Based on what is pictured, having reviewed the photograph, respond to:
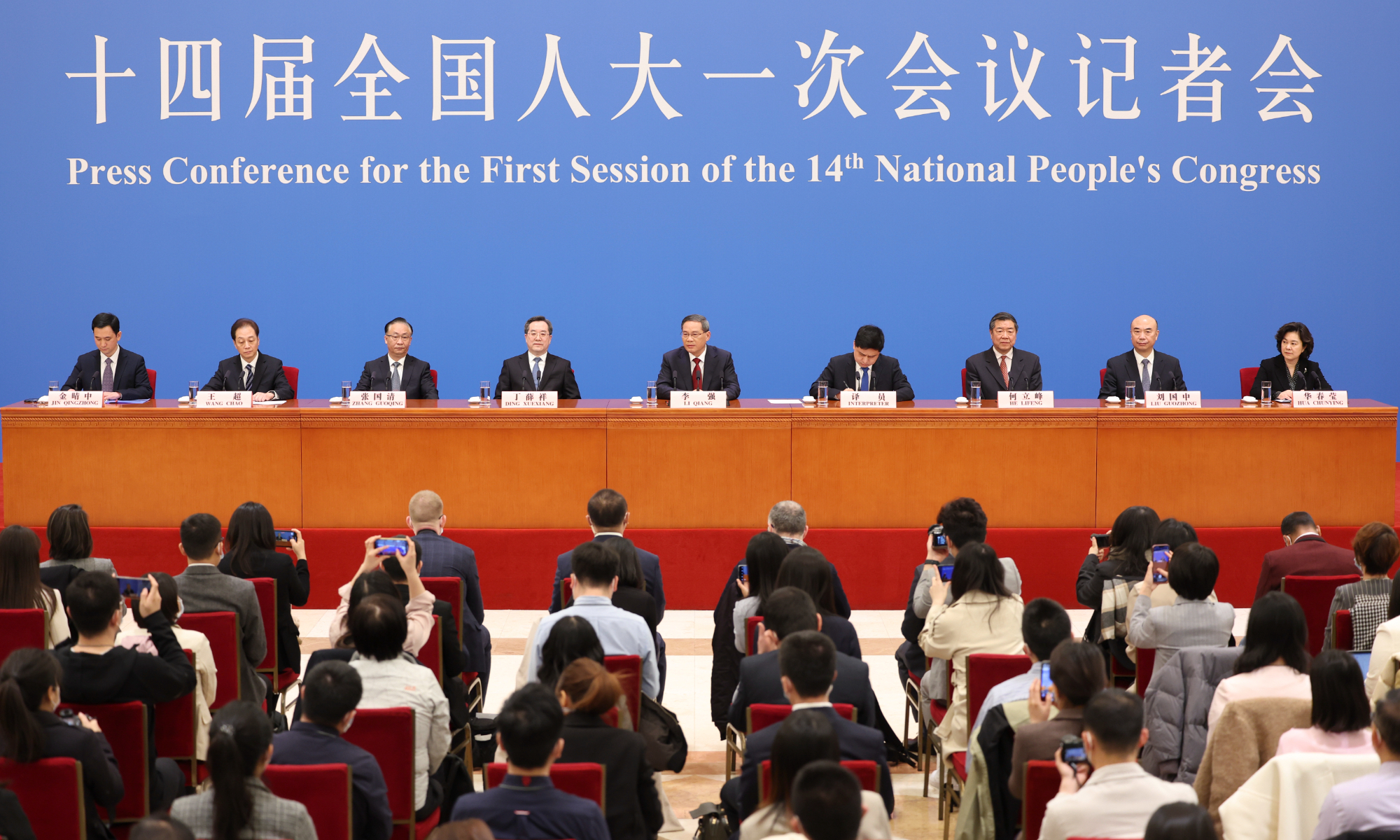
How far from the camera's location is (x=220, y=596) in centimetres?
379

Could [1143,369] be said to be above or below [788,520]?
above

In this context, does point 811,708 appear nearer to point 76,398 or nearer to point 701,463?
point 701,463

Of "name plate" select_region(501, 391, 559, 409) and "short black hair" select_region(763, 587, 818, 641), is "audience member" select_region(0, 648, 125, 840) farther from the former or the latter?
"name plate" select_region(501, 391, 559, 409)

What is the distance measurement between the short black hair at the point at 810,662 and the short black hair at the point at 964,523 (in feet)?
4.68

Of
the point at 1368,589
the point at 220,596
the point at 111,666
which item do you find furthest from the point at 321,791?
the point at 1368,589

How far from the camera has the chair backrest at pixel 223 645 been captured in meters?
3.58

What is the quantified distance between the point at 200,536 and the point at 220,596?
193 mm

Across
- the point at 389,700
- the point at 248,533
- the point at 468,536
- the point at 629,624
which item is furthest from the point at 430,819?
the point at 468,536

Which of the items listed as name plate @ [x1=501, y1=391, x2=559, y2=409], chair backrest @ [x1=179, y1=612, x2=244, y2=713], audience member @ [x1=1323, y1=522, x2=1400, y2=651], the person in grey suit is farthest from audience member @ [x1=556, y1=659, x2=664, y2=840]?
name plate @ [x1=501, y1=391, x2=559, y2=409]

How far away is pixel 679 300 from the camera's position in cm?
816

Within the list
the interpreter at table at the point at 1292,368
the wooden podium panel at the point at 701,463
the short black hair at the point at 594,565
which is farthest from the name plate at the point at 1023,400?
the short black hair at the point at 594,565

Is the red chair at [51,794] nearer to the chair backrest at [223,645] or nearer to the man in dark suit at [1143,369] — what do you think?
the chair backrest at [223,645]

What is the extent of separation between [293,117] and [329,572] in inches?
128

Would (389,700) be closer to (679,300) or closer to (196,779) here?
(196,779)
